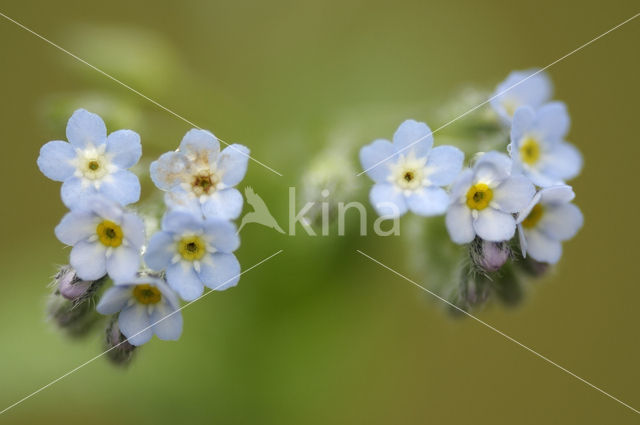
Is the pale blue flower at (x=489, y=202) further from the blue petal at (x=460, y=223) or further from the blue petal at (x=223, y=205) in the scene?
the blue petal at (x=223, y=205)

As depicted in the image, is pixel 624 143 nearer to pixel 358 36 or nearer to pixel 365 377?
pixel 358 36

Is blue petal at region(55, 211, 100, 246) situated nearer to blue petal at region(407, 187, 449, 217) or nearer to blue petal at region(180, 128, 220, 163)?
blue petal at region(180, 128, 220, 163)

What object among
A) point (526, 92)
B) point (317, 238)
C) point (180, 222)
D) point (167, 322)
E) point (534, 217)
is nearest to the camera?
point (180, 222)

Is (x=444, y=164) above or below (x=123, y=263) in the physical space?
above

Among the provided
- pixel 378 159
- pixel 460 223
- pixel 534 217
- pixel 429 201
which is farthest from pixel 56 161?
pixel 534 217

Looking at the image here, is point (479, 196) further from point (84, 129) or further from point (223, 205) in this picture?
point (84, 129)

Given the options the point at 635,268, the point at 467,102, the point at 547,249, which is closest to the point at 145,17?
the point at 467,102

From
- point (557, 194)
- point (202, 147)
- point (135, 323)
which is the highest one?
point (202, 147)
